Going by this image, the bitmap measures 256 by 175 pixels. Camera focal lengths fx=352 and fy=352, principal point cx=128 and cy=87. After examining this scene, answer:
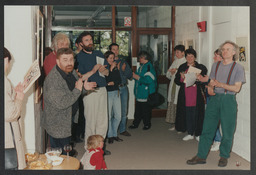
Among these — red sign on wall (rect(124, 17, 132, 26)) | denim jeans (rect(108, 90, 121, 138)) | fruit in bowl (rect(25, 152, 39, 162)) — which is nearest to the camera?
fruit in bowl (rect(25, 152, 39, 162))

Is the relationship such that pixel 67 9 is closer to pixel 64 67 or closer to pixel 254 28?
pixel 64 67

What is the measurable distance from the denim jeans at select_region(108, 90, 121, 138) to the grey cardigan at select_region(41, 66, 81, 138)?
5.00 feet

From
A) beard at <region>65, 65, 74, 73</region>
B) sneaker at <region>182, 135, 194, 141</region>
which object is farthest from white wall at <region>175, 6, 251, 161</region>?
beard at <region>65, 65, 74, 73</region>

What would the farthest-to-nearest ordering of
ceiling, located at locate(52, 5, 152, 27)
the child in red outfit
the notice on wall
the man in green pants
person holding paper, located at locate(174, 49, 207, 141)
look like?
ceiling, located at locate(52, 5, 152, 27) < person holding paper, located at locate(174, 49, 207, 141) < the man in green pants < the child in red outfit < the notice on wall

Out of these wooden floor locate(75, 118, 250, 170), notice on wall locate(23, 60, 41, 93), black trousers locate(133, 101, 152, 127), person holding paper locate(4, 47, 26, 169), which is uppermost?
notice on wall locate(23, 60, 41, 93)

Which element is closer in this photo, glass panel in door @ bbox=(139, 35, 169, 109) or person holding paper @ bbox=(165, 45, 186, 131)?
person holding paper @ bbox=(165, 45, 186, 131)

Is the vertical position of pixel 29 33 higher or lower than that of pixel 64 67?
higher

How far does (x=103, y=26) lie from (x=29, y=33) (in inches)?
138

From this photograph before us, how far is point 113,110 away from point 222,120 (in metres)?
1.66

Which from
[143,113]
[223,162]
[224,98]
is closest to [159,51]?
[143,113]

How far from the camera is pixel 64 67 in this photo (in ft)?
10.8

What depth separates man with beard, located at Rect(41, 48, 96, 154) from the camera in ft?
10.5

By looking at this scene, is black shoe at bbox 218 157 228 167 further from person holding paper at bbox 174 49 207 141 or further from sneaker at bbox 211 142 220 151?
person holding paper at bbox 174 49 207 141

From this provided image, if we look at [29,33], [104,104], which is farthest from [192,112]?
[29,33]
